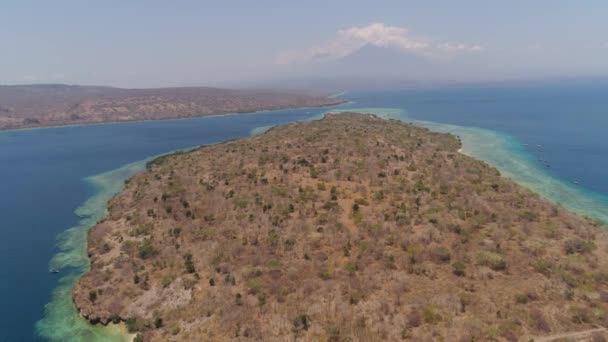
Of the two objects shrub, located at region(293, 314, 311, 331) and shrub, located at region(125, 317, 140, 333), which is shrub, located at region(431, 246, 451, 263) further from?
shrub, located at region(125, 317, 140, 333)

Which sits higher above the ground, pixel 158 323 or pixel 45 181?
pixel 45 181

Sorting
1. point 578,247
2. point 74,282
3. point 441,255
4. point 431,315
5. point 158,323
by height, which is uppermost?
point 578,247

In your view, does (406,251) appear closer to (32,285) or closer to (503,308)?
(503,308)

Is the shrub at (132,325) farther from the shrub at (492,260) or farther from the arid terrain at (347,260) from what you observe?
the shrub at (492,260)

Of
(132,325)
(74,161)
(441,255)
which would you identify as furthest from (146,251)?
(74,161)

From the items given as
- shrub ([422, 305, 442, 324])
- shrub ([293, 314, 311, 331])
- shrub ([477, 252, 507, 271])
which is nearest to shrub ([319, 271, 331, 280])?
shrub ([293, 314, 311, 331])

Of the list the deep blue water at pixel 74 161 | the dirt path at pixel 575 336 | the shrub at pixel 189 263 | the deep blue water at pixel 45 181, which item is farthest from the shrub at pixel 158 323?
the dirt path at pixel 575 336

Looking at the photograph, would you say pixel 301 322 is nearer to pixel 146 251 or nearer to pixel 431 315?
pixel 431 315

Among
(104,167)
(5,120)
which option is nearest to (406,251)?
(104,167)
